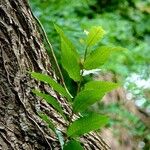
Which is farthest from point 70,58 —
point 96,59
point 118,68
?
point 118,68

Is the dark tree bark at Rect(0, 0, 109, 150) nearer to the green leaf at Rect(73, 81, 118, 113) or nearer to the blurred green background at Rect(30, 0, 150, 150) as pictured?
the green leaf at Rect(73, 81, 118, 113)

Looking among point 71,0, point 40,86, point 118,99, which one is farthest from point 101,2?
point 40,86

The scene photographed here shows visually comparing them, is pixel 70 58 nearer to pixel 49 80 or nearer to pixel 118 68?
pixel 49 80

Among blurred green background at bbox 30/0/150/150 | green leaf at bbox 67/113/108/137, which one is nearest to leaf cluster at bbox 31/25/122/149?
green leaf at bbox 67/113/108/137

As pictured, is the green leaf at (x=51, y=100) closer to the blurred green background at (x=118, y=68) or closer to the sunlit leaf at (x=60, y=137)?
the sunlit leaf at (x=60, y=137)

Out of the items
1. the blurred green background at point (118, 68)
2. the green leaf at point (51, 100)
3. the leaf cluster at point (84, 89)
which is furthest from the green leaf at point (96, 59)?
the blurred green background at point (118, 68)

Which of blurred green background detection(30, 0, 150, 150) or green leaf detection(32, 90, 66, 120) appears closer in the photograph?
green leaf detection(32, 90, 66, 120)
